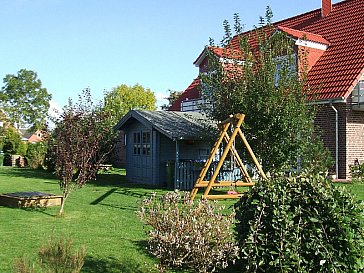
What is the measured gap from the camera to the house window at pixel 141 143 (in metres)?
20.8

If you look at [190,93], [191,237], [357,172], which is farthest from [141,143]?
[191,237]

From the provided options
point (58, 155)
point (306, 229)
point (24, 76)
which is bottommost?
point (306, 229)

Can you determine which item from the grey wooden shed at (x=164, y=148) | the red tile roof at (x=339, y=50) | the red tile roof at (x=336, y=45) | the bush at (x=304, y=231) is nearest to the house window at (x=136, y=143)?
the grey wooden shed at (x=164, y=148)

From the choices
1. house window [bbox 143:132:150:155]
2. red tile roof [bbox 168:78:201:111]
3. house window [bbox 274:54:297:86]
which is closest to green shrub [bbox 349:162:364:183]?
house window [bbox 274:54:297:86]

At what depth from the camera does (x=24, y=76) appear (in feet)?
323

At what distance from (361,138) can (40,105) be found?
85.8 m

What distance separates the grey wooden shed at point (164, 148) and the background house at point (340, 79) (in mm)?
1709

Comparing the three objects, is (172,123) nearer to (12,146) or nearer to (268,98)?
(268,98)

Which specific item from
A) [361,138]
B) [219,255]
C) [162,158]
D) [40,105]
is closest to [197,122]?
[162,158]

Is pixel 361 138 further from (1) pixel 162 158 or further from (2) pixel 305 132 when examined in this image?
(1) pixel 162 158

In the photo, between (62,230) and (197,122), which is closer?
(62,230)

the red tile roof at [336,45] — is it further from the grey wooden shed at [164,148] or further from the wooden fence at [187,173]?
the wooden fence at [187,173]

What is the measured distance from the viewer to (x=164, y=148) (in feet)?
66.4

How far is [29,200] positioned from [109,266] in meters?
6.46
